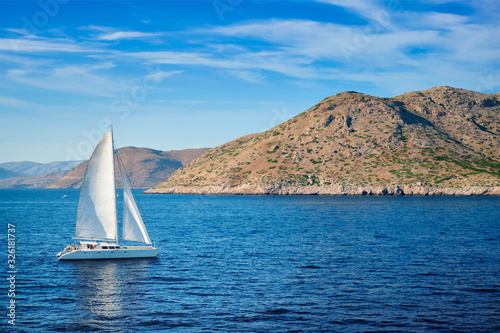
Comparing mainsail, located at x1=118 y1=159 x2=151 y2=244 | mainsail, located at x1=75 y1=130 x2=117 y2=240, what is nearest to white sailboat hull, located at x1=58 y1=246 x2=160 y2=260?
mainsail, located at x1=118 y1=159 x2=151 y2=244

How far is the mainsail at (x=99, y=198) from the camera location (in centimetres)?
4831

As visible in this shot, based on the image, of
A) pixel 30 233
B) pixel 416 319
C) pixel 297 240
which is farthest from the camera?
pixel 30 233

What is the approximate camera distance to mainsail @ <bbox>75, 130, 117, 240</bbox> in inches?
1902

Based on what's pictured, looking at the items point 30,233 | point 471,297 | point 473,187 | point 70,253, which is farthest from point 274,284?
point 473,187

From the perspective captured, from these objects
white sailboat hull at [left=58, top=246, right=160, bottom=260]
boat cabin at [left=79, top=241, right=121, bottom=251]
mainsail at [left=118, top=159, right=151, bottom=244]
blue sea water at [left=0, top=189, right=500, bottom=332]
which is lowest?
blue sea water at [left=0, top=189, right=500, bottom=332]

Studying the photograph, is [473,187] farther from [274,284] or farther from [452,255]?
[274,284]

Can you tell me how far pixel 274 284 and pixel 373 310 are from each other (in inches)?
377

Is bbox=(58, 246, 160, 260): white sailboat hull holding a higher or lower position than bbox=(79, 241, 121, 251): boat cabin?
lower

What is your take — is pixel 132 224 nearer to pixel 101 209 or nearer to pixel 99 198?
pixel 101 209

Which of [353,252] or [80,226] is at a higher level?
[80,226]

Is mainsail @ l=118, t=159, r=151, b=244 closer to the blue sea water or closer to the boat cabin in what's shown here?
the boat cabin

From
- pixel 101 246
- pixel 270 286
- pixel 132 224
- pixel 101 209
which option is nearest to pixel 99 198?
pixel 101 209

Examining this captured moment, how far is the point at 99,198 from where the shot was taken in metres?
48.6

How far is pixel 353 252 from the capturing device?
172 ft
